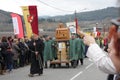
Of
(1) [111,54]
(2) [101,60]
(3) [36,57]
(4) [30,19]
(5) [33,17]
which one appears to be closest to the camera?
(1) [111,54]

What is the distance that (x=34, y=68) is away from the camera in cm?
1756

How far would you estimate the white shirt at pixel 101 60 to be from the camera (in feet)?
A: 7.84

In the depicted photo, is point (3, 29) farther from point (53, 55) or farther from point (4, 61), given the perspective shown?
point (4, 61)

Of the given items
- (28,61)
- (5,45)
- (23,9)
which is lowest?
(28,61)

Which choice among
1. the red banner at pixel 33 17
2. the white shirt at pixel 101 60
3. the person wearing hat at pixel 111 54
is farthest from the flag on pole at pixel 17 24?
the white shirt at pixel 101 60

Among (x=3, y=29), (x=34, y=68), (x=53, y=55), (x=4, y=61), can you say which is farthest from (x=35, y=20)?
(x=3, y=29)

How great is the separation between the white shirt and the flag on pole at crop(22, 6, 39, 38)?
2013cm

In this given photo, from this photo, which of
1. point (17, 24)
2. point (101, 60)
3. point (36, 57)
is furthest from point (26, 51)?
point (101, 60)

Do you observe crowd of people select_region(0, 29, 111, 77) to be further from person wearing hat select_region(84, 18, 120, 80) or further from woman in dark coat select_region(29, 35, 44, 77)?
person wearing hat select_region(84, 18, 120, 80)

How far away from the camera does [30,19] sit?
23.3 m

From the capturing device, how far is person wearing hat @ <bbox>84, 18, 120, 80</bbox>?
6.92 ft

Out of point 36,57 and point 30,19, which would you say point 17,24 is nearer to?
point 30,19

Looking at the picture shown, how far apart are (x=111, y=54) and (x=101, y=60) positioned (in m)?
0.26

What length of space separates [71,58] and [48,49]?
1.44 meters
